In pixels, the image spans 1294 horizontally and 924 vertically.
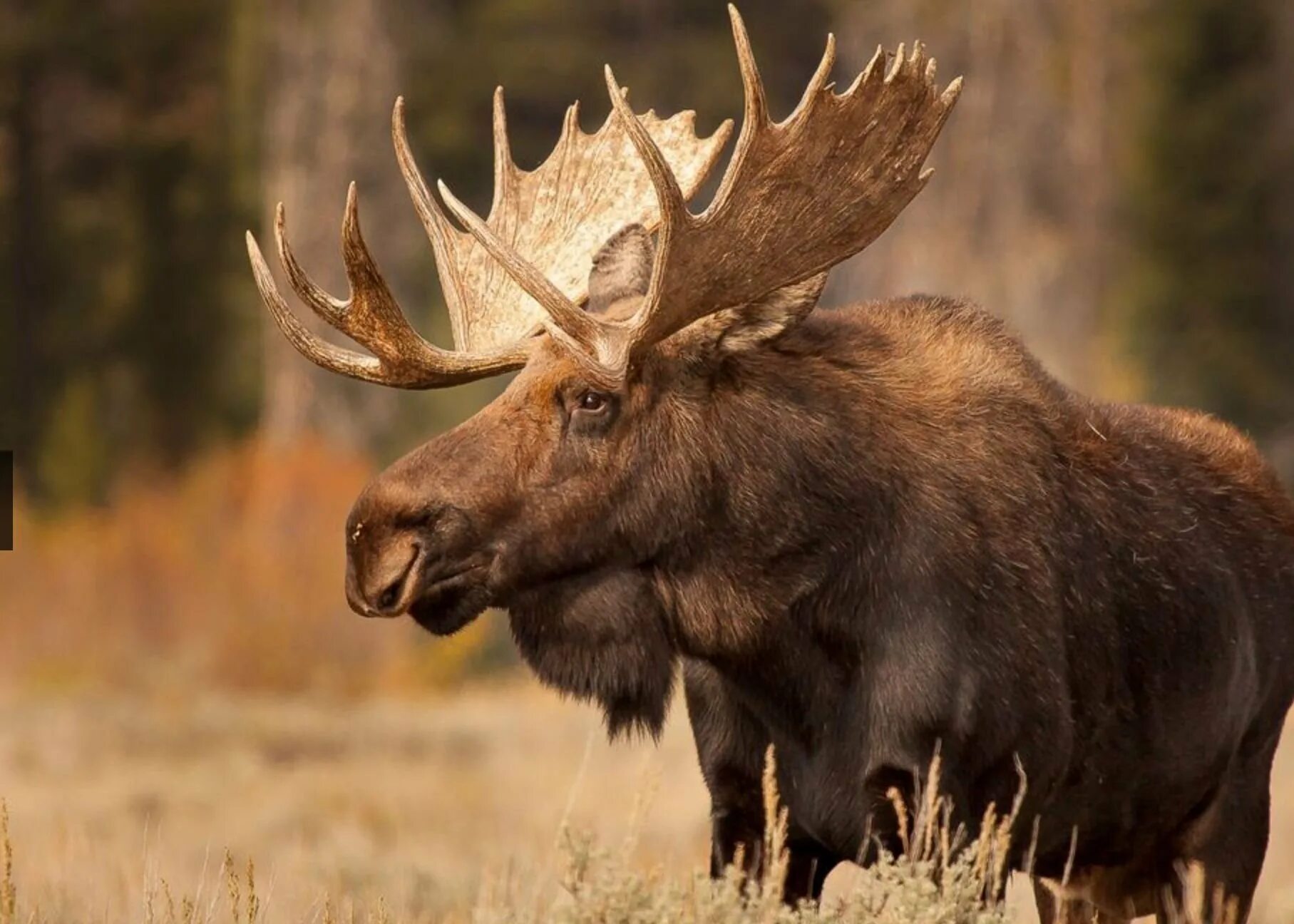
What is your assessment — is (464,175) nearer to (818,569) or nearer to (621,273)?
(621,273)

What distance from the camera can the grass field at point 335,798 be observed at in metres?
9.38

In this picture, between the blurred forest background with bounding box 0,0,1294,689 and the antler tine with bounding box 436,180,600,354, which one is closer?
the antler tine with bounding box 436,180,600,354

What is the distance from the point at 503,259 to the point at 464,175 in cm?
2213

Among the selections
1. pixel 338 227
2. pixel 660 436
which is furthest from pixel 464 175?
pixel 660 436

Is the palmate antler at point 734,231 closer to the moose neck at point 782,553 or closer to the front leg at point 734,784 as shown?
the moose neck at point 782,553

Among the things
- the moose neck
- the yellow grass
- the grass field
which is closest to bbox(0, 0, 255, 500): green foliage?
the yellow grass

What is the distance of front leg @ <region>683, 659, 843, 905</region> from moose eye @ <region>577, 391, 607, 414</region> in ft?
2.35

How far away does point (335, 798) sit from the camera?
48.2 ft

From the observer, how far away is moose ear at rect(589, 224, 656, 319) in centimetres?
692

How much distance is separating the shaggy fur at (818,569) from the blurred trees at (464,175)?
47.4 ft

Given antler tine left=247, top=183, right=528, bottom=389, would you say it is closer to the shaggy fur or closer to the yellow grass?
the shaggy fur

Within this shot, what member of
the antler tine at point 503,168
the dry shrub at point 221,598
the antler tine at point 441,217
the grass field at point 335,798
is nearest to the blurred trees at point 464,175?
the dry shrub at point 221,598

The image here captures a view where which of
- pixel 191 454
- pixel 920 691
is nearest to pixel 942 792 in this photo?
pixel 920 691

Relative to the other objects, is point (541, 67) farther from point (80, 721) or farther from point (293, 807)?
point (293, 807)
